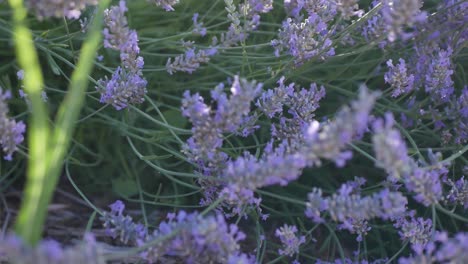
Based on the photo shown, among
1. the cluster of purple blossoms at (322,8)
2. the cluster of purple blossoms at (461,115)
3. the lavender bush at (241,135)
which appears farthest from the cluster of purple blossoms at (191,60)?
the cluster of purple blossoms at (461,115)

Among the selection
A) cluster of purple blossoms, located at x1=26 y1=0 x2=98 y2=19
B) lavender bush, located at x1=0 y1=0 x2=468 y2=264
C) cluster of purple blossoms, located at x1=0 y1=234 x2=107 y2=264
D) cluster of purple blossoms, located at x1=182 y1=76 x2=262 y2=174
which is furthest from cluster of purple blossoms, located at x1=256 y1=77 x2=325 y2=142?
cluster of purple blossoms, located at x1=0 y1=234 x2=107 y2=264

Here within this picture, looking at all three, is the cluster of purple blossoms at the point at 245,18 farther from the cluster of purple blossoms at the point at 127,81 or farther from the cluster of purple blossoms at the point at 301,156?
the cluster of purple blossoms at the point at 301,156

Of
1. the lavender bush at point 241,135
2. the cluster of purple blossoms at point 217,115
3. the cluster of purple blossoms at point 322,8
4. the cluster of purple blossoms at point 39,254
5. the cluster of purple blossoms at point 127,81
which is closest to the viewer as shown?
the cluster of purple blossoms at point 39,254

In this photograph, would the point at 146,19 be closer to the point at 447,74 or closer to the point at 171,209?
the point at 171,209

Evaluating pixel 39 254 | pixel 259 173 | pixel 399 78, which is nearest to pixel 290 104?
pixel 399 78

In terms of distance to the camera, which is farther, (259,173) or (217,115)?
(217,115)

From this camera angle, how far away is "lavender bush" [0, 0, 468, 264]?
101cm

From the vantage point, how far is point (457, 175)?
1.75 m

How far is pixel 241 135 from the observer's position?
5.15 feet

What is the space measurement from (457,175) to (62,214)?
3.52 feet

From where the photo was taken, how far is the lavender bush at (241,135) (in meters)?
1.01

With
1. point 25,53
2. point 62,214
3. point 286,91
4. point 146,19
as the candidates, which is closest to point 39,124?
point 25,53

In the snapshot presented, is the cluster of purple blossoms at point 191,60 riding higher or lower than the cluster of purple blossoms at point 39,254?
higher

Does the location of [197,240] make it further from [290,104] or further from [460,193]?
[460,193]
